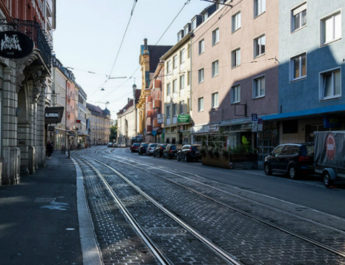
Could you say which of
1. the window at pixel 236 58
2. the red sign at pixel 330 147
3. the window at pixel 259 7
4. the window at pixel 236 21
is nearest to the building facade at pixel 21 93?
the red sign at pixel 330 147

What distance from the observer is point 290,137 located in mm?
24281

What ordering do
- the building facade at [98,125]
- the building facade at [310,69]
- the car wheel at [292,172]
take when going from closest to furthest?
the car wheel at [292,172], the building facade at [310,69], the building facade at [98,125]

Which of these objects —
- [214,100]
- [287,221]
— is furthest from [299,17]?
[287,221]

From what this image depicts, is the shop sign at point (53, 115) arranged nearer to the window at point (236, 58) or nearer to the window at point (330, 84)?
the window at point (236, 58)

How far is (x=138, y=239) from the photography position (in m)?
6.54

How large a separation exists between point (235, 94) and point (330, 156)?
56.8 ft

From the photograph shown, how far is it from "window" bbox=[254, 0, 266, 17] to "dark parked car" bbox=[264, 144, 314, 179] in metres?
12.3

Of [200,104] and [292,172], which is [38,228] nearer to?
[292,172]

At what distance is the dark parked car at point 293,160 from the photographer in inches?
702

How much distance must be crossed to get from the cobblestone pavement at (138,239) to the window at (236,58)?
23.3 metres

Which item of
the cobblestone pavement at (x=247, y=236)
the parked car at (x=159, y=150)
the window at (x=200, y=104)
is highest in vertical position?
the window at (x=200, y=104)

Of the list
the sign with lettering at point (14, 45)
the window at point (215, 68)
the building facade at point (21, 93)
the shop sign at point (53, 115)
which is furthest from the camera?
the window at point (215, 68)

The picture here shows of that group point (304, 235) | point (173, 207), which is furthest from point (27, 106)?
point (304, 235)

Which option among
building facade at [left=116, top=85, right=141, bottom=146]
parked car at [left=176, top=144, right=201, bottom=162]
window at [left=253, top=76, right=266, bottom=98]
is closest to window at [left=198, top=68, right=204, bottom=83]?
parked car at [left=176, top=144, right=201, bottom=162]
